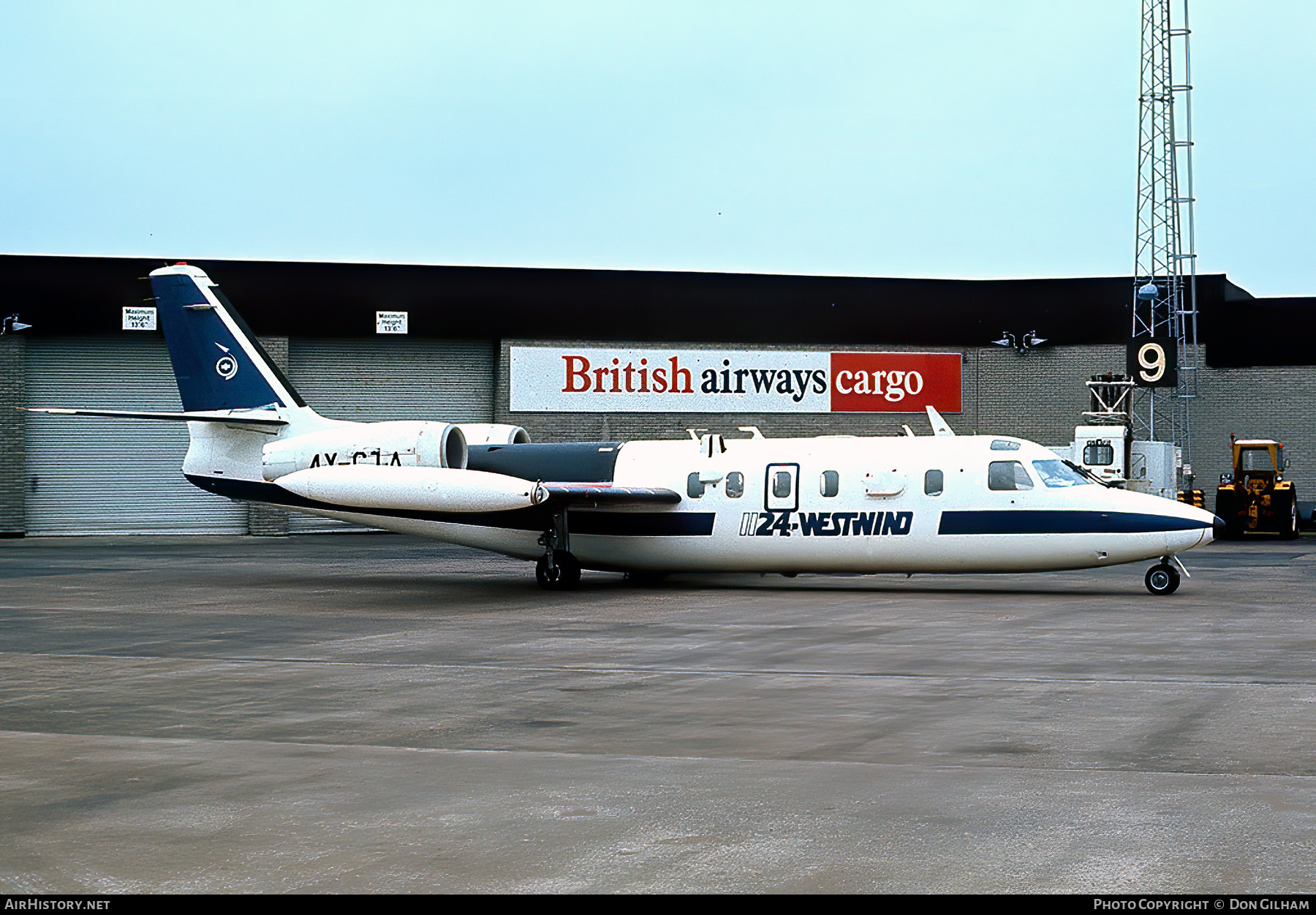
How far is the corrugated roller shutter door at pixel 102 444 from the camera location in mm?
39906

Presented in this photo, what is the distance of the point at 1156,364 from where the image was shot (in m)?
42.1

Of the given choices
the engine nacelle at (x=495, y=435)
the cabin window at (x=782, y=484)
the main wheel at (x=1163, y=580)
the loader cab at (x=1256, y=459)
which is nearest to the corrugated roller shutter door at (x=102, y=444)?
the engine nacelle at (x=495, y=435)

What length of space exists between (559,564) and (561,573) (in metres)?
0.15

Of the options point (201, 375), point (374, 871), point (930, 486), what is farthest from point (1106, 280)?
point (374, 871)

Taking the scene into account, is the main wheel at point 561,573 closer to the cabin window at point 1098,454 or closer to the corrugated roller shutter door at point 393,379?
the corrugated roller shutter door at point 393,379

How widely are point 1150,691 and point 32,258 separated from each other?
36881 mm

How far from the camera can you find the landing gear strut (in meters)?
22.9

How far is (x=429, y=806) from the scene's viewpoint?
7.05 metres

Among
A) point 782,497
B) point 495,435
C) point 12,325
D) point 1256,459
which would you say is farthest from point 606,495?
point 1256,459

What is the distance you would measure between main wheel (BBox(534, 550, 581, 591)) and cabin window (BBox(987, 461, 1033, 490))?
270 inches

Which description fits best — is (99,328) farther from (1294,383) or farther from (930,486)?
(1294,383)

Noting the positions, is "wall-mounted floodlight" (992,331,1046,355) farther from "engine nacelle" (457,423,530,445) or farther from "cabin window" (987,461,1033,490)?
"cabin window" (987,461,1033,490)

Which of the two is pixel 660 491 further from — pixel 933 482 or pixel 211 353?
pixel 211 353

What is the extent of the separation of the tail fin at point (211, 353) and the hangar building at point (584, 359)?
50.3ft
